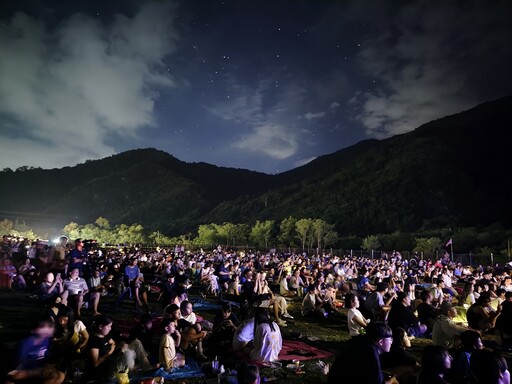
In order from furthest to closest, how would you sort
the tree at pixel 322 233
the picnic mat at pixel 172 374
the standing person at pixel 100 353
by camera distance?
1. the tree at pixel 322 233
2. the picnic mat at pixel 172 374
3. the standing person at pixel 100 353

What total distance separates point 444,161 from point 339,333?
147m

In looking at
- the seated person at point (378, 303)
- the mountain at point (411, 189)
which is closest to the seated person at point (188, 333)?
the seated person at point (378, 303)

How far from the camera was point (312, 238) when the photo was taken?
82.9 metres

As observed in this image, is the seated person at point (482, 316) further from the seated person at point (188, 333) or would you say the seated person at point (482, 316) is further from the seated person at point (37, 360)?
the seated person at point (37, 360)

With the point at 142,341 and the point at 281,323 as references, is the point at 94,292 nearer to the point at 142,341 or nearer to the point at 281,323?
the point at 142,341

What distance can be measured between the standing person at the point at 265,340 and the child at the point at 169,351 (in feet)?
4.77

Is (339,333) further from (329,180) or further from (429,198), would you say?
(329,180)

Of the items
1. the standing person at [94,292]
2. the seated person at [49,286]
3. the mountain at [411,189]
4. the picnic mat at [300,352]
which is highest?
the mountain at [411,189]


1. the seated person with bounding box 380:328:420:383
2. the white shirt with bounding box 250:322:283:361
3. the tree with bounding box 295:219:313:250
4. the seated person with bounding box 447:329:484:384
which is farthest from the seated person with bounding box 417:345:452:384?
the tree with bounding box 295:219:313:250

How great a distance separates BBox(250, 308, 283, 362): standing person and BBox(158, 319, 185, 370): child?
1.45m

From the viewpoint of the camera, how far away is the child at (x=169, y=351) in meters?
6.78

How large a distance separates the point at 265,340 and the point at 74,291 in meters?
5.95

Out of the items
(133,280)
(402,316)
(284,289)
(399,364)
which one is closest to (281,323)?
(402,316)

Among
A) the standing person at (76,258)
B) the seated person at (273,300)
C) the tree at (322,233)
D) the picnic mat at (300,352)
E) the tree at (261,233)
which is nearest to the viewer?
the picnic mat at (300,352)
